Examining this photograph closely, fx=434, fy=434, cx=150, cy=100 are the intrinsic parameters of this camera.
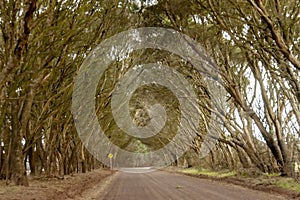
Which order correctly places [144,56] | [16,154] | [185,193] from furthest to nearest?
[144,56]
[185,193]
[16,154]

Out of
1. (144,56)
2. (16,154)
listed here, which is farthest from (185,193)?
(144,56)

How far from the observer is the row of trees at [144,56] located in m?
12.9

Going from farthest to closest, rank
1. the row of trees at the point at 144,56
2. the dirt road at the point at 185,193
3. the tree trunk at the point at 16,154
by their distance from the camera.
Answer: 1. the tree trunk at the point at 16,154
2. the dirt road at the point at 185,193
3. the row of trees at the point at 144,56

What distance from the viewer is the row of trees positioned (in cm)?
1286

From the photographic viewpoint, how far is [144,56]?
25359 millimetres

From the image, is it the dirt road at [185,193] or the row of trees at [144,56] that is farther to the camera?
the dirt road at [185,193]

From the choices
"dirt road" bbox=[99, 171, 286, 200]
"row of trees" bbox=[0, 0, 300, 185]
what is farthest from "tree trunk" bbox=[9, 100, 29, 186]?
"dirt road" bbox=[99, 171, 286, 200]

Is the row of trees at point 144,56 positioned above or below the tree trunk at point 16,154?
above

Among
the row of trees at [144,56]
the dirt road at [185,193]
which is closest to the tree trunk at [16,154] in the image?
the row of trees at [144,56]

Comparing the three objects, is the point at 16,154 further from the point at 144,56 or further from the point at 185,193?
the point at 144,56

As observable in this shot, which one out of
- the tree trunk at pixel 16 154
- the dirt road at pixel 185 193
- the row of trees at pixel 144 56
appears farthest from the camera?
the tree trunk at pixel 16 154

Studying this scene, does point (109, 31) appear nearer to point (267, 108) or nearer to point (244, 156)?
point (267, 108)

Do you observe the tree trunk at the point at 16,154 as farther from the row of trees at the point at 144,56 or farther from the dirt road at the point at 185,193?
the dirt road at the point at 185,193

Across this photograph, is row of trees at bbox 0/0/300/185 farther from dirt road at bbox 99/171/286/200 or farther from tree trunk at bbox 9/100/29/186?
dirt road at bbox 99/171/286/200
